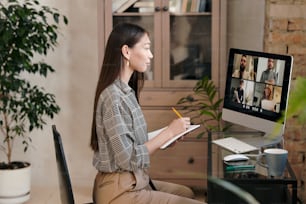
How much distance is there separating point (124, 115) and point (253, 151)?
494 millimetres

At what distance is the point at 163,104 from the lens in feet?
9.64

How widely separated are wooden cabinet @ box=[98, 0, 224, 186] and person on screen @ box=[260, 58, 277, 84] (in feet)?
2.82

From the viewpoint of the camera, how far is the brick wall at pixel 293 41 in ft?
8.39

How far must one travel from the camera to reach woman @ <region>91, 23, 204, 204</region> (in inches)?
68.7

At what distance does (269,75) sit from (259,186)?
Result: 54 cm

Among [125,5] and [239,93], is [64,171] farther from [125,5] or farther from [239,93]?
[125,5]

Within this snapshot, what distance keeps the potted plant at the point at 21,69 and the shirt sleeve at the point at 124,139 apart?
1.09 meters

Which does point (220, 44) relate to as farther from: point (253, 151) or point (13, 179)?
point (13, 179)

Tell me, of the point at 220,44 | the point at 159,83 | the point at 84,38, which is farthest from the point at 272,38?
the point at 84,38

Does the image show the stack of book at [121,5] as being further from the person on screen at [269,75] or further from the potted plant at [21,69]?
the person on screen at [269,75]

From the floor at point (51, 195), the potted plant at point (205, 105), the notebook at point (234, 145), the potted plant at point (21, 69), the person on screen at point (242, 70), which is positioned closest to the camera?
the notebook at point (234, 145)

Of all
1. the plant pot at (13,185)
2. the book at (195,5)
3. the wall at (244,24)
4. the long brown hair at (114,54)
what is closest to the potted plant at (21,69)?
the plant pot at (13,185)

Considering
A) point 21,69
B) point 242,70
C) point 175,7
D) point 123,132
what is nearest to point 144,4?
point 175,7

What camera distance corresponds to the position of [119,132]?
1736mm
